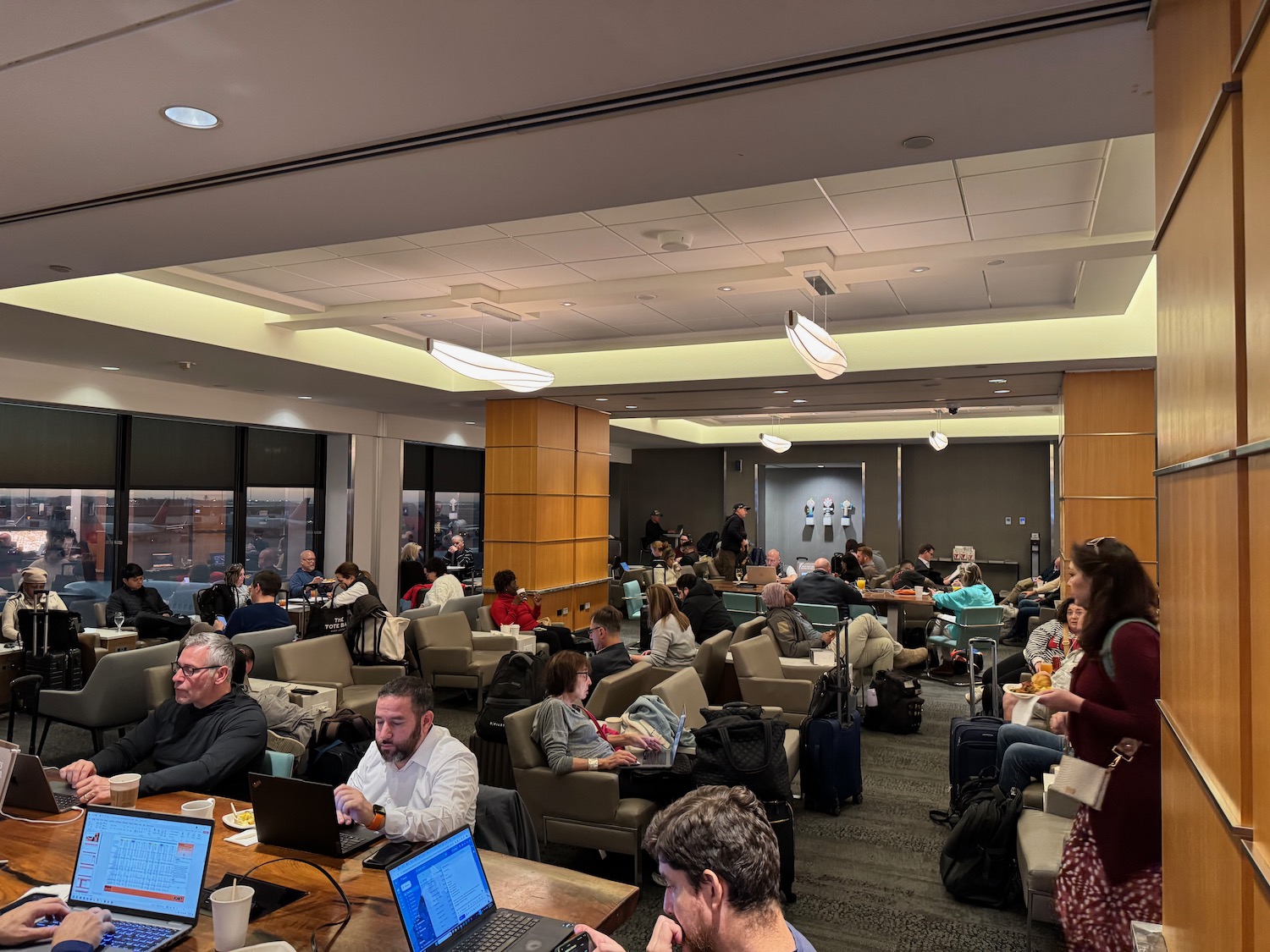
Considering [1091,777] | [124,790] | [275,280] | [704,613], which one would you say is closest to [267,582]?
[275,280]

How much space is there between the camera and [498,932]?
2.16m

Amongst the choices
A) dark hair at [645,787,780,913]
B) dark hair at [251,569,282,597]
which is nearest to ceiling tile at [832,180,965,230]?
dark hair at [645,787,780,913]

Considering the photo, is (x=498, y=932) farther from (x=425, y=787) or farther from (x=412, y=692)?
(x=412, y=692)

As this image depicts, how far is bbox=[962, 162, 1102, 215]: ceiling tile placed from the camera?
Answer: 14.7 ft

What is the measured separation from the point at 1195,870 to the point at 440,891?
1.62 m

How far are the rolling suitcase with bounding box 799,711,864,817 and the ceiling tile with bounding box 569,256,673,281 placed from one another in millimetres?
3377

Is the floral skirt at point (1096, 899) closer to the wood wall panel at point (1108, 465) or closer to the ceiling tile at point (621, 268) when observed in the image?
the ceiling tile at point (621, 268)

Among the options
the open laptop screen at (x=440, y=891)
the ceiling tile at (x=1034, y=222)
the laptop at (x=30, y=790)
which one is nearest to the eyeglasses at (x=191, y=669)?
the laptop at (x=30, y=790)

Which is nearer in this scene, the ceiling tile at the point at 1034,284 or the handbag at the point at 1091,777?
the handbag at the point at 1091,777

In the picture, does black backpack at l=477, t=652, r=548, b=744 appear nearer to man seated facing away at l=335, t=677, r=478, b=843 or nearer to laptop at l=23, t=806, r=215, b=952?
man seated facing away at l=335, t=677, r=478, b=843

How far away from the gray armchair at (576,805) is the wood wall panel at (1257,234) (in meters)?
3.46

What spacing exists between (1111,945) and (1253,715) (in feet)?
5.91

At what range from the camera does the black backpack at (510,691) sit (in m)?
5.04

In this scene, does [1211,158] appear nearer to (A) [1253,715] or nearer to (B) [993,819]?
(A) [1253,715]
